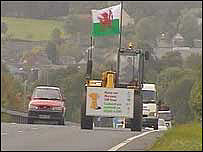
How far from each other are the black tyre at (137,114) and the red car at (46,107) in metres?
5.57

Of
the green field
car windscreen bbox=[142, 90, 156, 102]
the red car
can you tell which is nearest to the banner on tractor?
the red car

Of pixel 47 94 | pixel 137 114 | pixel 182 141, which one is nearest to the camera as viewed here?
pixel 182 141

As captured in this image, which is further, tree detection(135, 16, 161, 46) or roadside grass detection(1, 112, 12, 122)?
tree detection(135, 16, 161, 46)

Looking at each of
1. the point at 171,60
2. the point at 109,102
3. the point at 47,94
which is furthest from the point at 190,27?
the point at 109,102

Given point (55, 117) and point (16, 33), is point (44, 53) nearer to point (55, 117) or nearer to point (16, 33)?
point (16, 33)

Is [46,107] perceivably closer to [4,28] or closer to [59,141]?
[59,141]

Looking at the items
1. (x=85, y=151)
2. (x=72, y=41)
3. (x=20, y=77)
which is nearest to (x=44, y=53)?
(x=20, y=77)

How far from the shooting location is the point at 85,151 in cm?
1848

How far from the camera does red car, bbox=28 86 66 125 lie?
35.9 meters

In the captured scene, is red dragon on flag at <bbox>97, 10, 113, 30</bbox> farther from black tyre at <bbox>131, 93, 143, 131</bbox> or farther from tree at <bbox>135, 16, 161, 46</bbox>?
tree at <bbox>135, 16, 161, 46</bbox>

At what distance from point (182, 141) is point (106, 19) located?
40.9 feet

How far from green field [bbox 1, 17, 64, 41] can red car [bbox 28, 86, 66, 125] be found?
3220 cm

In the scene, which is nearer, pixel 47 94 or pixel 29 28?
pixel 47 94

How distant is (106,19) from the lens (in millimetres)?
32781
